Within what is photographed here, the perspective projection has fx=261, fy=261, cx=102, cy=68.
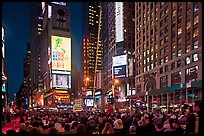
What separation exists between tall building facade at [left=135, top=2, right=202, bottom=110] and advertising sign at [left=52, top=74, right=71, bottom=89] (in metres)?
43.1

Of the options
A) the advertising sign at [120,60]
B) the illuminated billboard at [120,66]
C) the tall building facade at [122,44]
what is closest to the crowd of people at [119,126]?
the advertising sign at [120,60]

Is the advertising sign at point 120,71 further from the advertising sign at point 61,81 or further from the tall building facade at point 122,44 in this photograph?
the advertising sign at point 61,81

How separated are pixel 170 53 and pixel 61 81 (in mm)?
69273

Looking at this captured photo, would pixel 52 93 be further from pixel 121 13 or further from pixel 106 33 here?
pixel 106 33

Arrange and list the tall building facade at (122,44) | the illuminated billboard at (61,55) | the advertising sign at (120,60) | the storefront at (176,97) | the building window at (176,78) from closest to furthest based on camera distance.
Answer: the storefront at (176,97) → the building window at (176,78) → the advertising sign at (120,60) → the tall building facade at (122,44) → the illuminated billboard at (61,55)

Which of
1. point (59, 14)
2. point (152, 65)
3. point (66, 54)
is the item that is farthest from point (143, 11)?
point (59, 14)

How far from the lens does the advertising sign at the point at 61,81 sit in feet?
404

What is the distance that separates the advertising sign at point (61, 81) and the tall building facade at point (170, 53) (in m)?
43.1

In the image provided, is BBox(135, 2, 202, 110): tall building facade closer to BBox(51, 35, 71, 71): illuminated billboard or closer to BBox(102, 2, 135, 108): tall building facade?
BBox(102, 2, 135, 108): tall building facade

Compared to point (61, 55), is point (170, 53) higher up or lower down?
lower down

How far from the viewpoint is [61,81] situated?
12575 cm

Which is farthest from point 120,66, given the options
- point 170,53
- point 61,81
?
point 61,81

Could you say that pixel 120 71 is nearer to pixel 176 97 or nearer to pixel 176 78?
pixel 176 78

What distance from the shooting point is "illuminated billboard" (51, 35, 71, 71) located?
121500 mm
